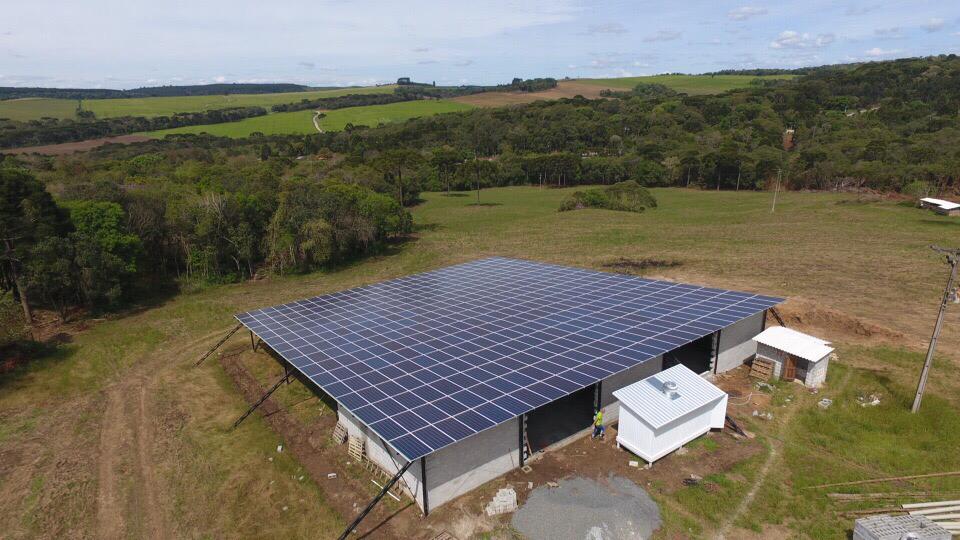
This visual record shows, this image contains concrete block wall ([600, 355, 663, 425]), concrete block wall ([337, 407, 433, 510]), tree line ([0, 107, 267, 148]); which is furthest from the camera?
tree line ([0, 107, 267, 148])

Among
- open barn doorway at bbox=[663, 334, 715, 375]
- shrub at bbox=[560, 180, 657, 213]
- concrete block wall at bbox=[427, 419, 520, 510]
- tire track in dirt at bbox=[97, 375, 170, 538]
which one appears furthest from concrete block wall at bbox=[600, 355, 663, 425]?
shrub at bbox=[560, 180, 657, 213]

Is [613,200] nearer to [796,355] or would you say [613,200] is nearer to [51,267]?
[796,355]

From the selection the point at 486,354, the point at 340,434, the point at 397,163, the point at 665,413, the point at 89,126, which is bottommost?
the point at 340,434

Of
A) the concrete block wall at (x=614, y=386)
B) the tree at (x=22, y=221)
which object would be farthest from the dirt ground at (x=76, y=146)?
the concrete block wall at (x=614, y=386)

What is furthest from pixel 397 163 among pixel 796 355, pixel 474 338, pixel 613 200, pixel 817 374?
pixel 817 374

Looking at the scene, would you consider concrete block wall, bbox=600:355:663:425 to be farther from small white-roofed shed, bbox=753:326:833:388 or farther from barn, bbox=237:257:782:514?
small white-roofed shed, bbox=753:326:833:388

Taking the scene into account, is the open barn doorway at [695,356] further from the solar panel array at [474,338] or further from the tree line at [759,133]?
the tree line at [759,133]

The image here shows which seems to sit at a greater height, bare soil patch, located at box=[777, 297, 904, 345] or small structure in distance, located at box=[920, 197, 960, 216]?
small structure in distance, located at box=[920, 197, 960, 216]
